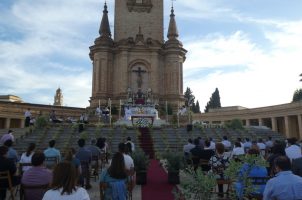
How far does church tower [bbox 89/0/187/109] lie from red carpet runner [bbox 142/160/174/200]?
2770 centimetres

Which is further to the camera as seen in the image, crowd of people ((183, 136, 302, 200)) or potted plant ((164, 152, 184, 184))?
potted plant ((164, 152, 184, 184))

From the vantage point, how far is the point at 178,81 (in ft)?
147

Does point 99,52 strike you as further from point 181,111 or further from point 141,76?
point 181,111

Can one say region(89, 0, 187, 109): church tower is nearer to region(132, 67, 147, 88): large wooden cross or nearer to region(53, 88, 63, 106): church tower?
region(132, 67, 147, 88): large wooden cross

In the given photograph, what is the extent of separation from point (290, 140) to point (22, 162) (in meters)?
9.50

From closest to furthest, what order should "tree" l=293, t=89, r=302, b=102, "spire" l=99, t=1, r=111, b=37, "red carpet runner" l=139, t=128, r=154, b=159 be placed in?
"red carpet runner" l=139, t=128, r=154, b=159, "spire" l=99, t=1, r=111, b=37, "tree" l=293, t=89, r=302, b=102

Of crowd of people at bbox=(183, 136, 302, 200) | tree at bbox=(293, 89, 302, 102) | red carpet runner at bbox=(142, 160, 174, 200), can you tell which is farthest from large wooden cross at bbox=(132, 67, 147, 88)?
tree at bbox=(293, 89, 302, 102)

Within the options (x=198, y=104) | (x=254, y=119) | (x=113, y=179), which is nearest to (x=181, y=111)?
(x=254, y=119)

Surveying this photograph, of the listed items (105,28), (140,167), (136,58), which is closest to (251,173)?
(140,167)

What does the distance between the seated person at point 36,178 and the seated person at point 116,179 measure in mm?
1198

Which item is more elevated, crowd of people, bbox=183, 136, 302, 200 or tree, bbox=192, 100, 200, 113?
tree, bbox=192, 100, 200, 113

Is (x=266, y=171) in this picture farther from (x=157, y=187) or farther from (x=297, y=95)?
(x=297, y=95)

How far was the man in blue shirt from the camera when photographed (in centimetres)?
497

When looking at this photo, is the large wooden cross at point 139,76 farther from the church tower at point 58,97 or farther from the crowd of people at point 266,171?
the church tower at point 58,97
